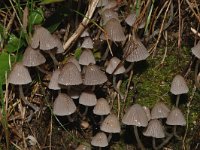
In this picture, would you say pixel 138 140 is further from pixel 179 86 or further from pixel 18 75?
pixel 18 75

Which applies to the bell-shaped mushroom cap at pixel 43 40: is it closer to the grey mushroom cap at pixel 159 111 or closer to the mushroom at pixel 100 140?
the mushroom at pixel 100 140

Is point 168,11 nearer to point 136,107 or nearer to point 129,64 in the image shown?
point 129,64

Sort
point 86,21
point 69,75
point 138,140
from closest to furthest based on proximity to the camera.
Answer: point 69,75 → point 138,140 → point 86,21

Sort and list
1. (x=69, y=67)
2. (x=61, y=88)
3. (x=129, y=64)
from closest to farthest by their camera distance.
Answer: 1. (x=69, y=67)
2. (x=61, y=88)
3. (x=129, y=64)

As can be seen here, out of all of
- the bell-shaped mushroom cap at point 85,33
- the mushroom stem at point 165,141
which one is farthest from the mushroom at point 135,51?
the mushroom stem at point 165,141

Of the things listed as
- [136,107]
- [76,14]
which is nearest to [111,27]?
[76,14]

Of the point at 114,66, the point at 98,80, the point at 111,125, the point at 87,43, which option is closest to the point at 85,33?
the point at 87,43

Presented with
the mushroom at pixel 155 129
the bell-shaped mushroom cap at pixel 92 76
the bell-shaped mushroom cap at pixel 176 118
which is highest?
the bell-shaped mushroom cap at pixel 92 76
